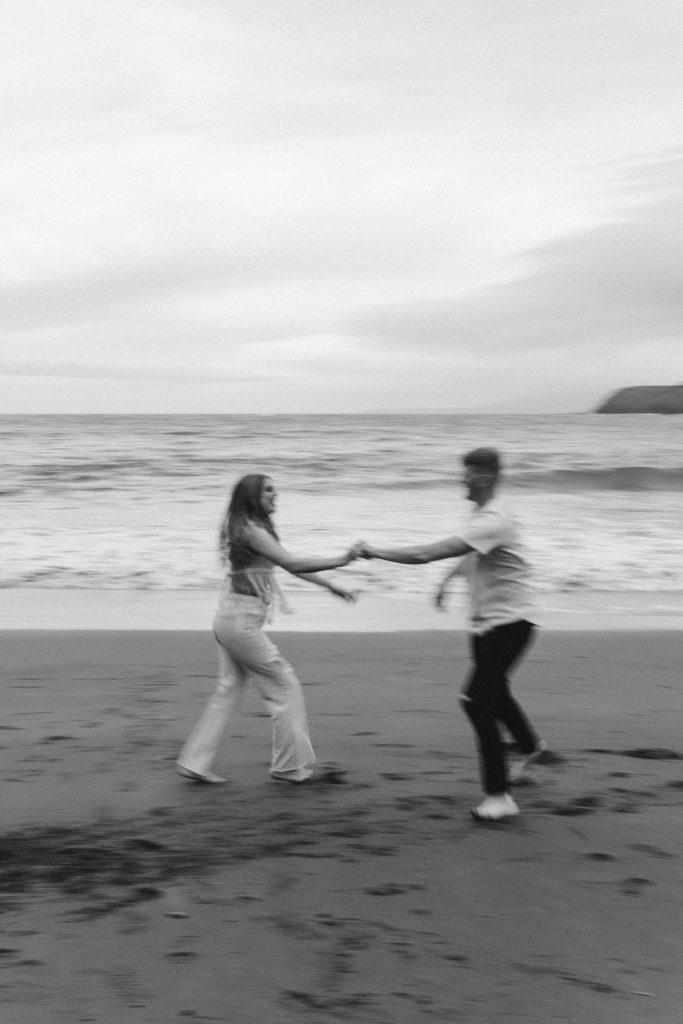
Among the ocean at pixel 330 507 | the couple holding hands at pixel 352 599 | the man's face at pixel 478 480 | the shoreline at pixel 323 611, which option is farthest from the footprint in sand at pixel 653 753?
A: the ocean at pixel 330 507

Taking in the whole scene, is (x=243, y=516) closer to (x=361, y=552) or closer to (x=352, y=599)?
(x=361, y=552)

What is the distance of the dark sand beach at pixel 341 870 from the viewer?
10.1 ft

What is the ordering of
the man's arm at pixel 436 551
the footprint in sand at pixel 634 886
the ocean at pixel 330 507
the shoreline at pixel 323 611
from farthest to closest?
1. the ocean at pixel 330 507
2. the shoreline at pixel 323 611
3. the man's arm at pixel 436 551
4. the footprint in sand at pixel 634 886

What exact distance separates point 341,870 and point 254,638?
4.54ft

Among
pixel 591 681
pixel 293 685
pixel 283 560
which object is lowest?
pixel 591 681

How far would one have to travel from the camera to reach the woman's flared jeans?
16.6 feet

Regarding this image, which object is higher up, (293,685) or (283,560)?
(283,560)

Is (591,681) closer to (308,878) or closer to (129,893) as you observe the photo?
(308,878)

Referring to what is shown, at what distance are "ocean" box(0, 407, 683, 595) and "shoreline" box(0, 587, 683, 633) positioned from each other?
54cm

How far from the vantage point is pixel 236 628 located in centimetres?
505

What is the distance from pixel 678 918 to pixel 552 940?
51cm

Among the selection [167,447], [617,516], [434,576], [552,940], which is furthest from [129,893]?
[167,447]

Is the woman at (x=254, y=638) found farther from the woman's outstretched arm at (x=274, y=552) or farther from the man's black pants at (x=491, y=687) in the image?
the man's black pants at (x=491, y=687)

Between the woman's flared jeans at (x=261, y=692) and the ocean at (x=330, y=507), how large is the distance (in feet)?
22.8
